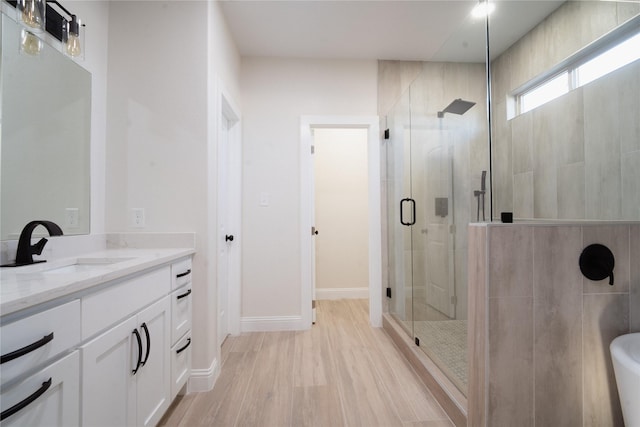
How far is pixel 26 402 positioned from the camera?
0.65 metres

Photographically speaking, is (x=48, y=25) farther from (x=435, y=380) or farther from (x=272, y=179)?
(x=435, y=380)

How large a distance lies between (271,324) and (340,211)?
1.76 meters

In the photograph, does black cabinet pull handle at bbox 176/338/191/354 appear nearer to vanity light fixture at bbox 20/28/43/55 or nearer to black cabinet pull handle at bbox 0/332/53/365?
black cabinet pull handle at bbox 0/332/53/365

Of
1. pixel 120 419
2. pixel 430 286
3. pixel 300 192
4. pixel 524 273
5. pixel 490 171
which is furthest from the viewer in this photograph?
pixel 300 192

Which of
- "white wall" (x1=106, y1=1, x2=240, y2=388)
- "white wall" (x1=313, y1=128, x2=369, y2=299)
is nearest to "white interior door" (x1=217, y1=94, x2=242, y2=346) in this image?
"white wall" (x1=106, y1=1, x2=240, y2=388)

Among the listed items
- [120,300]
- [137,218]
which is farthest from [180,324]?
[137,218]

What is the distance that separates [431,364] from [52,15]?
2881 mm

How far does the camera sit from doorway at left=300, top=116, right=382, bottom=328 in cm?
264

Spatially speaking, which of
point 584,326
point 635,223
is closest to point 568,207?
Answer: point 635,223

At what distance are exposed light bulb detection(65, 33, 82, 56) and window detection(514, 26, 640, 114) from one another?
260cm

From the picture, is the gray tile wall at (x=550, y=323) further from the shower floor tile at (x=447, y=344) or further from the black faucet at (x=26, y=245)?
the black faucet at (x=26, y=245)

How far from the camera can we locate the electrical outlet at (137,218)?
67.1 inches

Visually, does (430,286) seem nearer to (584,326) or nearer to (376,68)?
(584,326)

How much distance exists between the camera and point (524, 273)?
1.15 m
